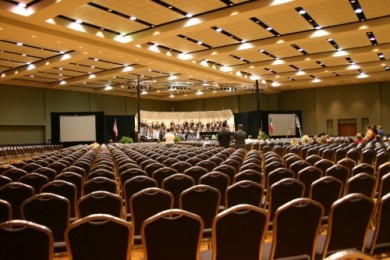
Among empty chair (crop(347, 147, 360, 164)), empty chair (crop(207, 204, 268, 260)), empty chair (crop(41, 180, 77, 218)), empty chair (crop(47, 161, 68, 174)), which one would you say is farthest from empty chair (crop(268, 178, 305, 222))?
empty chair (crop(347, 147, 360, 164))

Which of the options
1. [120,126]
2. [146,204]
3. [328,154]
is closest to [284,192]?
[146,204]

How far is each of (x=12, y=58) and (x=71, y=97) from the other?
12472 mm

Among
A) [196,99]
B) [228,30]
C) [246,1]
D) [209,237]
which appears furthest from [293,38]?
[196,99]

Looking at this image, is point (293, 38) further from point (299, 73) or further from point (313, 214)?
point (313, 214)

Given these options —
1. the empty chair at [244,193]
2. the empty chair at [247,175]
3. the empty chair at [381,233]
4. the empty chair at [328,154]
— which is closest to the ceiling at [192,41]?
the empty chair at [328,154]

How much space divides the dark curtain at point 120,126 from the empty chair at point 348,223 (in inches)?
1275

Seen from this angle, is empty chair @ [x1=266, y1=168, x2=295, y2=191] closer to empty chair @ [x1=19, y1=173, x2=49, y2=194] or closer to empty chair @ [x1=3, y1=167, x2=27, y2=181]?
empty chair @ [x1=19, y1=173, x2=49, y2=194]

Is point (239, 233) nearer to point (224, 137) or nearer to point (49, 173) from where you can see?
point (49, 173)

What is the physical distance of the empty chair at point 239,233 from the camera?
2.99m

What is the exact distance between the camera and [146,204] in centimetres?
426

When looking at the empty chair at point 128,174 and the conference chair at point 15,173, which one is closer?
the empty chair at point 128,174

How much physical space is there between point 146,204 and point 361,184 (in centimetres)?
258

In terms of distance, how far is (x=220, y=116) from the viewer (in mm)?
36438

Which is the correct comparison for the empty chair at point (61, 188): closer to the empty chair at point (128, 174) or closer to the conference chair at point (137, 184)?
the conference chair at point (137, 184)
